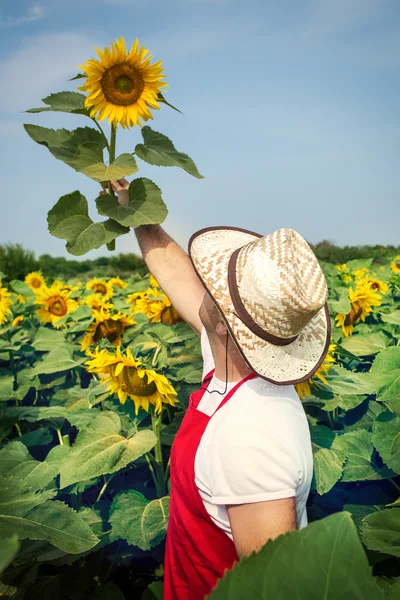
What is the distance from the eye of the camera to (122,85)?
2436mm

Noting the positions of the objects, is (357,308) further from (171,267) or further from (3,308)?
(3,308)

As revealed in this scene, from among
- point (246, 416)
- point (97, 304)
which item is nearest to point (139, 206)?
point (246, 416)

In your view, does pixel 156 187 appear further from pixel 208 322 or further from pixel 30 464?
→ pixel 30 464

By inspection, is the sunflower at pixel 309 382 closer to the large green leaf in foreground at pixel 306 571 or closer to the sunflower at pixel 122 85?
the sunflower at pixel 122 85

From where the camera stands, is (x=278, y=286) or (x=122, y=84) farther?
(x=122, y=84)

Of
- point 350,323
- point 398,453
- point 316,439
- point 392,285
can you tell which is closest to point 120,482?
point 316,439

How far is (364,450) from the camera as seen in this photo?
8.03ft

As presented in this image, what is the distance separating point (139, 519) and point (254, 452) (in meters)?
1.14

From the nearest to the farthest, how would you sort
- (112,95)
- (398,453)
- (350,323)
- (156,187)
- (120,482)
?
(398,453) → (156,187) → (112,95) → (120,482) → (350,323)

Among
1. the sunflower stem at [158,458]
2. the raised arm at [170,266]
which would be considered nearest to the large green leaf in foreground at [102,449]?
the sunflower stem at [158,458]

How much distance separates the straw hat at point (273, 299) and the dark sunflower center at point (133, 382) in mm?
861

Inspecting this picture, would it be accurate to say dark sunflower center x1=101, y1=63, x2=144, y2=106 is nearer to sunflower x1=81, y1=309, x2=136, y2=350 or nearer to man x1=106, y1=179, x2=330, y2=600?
man x1=106, y1=179, x2=330, y2=600

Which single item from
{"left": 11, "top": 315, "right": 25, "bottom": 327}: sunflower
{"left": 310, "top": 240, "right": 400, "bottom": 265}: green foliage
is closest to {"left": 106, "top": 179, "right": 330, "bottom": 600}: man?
{"left": 11, "top": 315, "right": 25, "bottom": 327}: sunflower

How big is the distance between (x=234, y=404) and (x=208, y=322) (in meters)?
0.33
